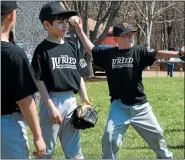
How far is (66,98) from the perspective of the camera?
5.05 metres

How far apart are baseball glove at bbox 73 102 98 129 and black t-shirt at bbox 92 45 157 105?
0.57 m

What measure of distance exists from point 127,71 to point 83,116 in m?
0.90

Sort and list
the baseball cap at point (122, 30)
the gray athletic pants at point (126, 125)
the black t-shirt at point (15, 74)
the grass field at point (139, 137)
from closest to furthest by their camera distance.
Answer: the black t-shirt at point (15, 74) → the gray athletic pants at point (126, 125) → the baseball cap at point (122, 30) → the grass field at point (139, 137)

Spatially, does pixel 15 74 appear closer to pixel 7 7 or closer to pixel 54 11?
pixel 7 7

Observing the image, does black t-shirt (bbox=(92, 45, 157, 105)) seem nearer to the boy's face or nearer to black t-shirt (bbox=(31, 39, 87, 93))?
black t-shirt (bbox=(31, 39, 87, 93))

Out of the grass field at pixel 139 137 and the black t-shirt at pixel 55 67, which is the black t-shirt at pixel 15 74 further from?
the grass field at pixel 139 137

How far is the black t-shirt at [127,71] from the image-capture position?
226 inches

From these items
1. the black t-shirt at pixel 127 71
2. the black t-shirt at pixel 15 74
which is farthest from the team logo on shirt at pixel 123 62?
the black t-shirt at pixel 15 74

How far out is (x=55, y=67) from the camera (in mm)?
4980

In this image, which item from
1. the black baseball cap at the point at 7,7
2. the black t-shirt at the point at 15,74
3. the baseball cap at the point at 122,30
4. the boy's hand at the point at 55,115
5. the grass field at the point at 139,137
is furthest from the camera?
the grass field at the point at 139,137

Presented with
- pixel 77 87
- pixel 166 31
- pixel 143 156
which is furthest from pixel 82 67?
pixel 166 31

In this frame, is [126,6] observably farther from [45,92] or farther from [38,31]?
[45,92]

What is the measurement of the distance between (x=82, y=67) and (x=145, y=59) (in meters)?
0.86

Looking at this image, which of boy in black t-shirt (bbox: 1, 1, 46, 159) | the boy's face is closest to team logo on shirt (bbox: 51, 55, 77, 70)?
the boy's face
